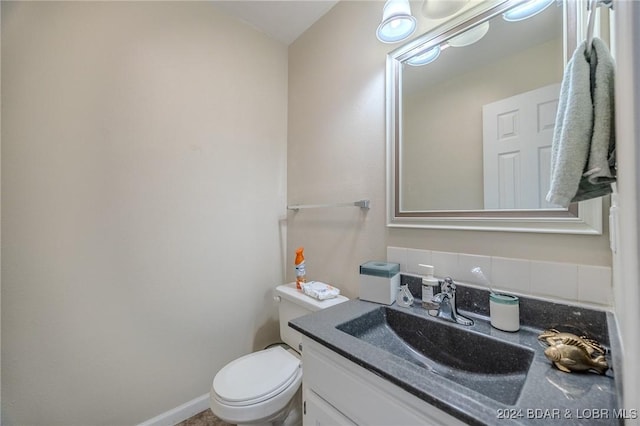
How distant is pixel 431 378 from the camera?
57 centimetres

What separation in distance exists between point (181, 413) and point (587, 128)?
2.00 meters

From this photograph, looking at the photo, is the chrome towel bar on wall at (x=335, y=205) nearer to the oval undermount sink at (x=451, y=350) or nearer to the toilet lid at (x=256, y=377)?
the oval undermount sink at (x=451, y=350)

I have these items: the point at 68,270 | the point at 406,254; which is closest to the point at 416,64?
the point at 406,254

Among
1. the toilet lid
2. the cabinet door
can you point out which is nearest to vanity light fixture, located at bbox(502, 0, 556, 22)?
the cabinet door

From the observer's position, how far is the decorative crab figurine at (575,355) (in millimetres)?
576

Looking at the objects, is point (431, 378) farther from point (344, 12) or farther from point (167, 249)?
point (344, 12)

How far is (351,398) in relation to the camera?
69cm

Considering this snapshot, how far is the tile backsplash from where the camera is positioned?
0.72 m

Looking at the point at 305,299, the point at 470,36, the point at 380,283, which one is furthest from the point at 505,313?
the point at 470,36

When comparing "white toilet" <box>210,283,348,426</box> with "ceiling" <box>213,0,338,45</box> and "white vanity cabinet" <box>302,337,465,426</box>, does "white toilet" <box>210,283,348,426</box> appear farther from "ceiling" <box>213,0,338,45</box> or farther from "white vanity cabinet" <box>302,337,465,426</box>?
"ceiling" <box>213,0,338,45</box>

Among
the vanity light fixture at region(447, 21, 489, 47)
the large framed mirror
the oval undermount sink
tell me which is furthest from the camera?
the vanity light fixture at region(447, 21, 489, 47)

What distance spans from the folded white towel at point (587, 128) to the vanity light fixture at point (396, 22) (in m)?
0.69

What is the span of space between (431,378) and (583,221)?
2.15 ft

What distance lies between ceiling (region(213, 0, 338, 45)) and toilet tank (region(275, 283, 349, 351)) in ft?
5.51
